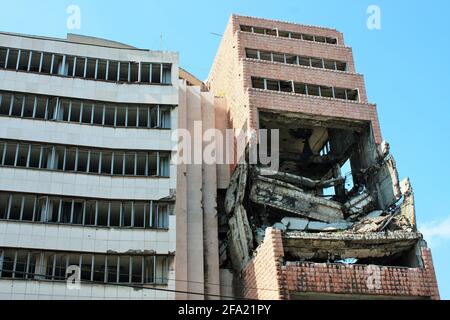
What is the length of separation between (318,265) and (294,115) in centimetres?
1000

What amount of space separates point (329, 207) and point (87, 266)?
506 inches

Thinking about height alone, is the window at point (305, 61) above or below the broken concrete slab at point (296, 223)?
above

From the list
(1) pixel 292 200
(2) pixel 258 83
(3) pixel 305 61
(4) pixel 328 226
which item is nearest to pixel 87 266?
(1) pixel 292 200

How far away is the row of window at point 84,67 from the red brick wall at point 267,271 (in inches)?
448

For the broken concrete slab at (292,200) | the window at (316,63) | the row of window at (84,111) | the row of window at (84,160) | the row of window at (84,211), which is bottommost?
the row of window at (84,211)

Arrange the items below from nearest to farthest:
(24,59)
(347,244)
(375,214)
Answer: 1. (347,244)
2. (375,214)
3. (24,59)

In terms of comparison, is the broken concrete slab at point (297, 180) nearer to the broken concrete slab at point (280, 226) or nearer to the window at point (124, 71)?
the broken concrete slab at point (280, 226)

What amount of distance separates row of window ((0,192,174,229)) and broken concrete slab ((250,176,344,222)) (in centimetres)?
479

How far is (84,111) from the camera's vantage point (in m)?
33.8

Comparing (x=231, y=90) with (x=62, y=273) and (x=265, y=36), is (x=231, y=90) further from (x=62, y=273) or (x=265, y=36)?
(x=62, y=273)

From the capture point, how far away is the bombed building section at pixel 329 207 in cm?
3020

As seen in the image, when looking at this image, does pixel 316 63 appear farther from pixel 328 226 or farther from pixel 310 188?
pixel 328 226

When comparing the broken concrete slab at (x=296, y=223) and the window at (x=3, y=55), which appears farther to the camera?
the window at (x=3, y=55)

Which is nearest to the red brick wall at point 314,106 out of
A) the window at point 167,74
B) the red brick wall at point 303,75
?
the red brick wall at point 303,75
